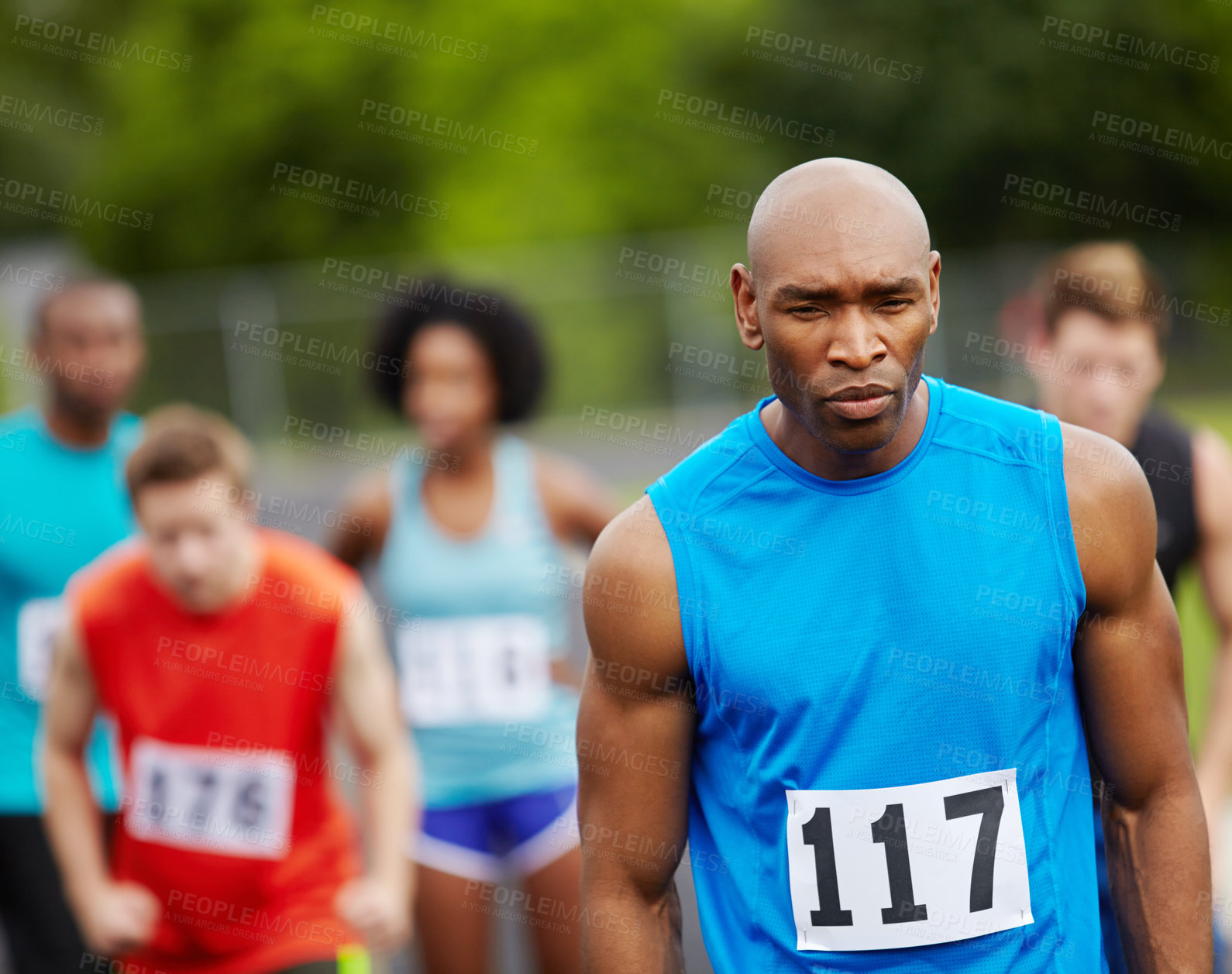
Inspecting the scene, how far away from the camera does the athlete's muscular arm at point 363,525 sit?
17.6 ft

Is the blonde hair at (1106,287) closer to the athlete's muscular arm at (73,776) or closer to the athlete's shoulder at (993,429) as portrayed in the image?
the athlete's shoulder at (993,429)

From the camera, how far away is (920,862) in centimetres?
243

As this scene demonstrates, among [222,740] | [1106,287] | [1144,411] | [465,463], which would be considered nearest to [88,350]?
[465,463]

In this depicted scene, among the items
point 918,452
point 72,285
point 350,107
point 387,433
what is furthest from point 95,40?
point 918,452

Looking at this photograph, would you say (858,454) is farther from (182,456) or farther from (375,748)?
(182,456)

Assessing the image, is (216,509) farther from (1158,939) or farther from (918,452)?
(1158,939)

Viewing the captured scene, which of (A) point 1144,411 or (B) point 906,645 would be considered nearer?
(B) point 906,645

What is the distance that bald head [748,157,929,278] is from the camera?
7.71 ft

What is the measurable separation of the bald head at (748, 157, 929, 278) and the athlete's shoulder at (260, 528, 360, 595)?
211 cm

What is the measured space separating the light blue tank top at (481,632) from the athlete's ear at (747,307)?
2.78m

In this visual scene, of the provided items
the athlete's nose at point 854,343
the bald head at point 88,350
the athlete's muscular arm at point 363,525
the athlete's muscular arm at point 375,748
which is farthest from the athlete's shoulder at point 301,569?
the athlete's nose at point 854,343

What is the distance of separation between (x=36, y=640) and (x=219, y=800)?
1599 millimetres

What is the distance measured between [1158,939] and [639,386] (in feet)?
70.1

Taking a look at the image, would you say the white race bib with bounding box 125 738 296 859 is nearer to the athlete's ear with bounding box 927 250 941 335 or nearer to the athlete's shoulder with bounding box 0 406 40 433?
the athlete's shoulder with bounding box 0 406 40 433
